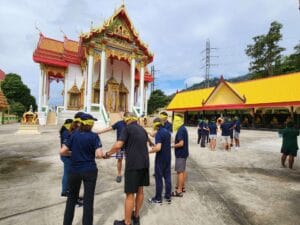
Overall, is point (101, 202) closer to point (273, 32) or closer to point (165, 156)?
point (165, 156)

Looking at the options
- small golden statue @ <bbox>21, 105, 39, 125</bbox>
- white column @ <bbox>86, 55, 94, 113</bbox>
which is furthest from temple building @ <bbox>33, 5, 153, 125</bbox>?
small golden statue @ <bbox>21, 105, 39, 125</bbox>

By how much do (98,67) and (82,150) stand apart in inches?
849

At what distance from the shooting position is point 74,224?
321cm

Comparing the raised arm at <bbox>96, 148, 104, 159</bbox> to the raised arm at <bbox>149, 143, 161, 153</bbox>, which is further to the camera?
the raised arm at <bbox>149, 143, 161, 153</bbox>

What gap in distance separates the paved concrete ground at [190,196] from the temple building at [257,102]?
54.1ft

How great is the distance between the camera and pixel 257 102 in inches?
909

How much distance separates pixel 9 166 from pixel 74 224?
4547mm

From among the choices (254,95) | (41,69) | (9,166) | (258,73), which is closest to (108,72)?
(41,69)

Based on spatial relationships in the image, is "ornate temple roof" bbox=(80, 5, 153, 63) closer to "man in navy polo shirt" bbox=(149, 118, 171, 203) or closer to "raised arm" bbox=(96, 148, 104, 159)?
"man in navy polo shirt" bbox=(149, 118, 171, 203)

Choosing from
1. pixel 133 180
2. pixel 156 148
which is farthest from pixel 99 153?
pixel 156 148

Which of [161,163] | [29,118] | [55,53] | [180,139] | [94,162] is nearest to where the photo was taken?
[94,162]

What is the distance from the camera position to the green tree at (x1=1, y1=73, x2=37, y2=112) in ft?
178

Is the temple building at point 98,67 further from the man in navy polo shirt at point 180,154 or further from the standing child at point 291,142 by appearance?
the man in navy polo shirt at point 180,154

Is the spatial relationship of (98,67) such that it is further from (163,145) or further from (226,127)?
(163,145)
